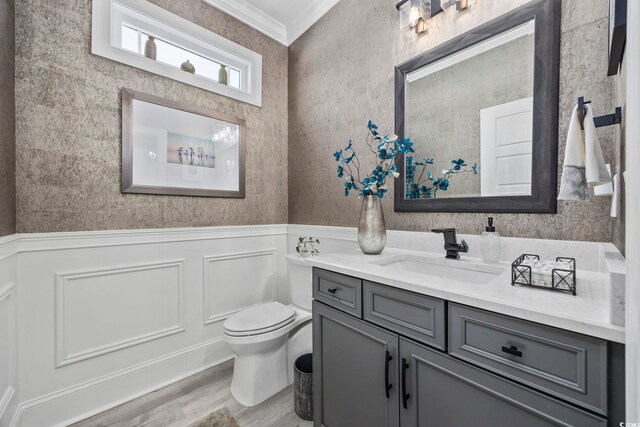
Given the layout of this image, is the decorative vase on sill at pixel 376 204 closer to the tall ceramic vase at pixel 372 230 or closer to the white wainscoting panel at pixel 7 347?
the tall ceramic vase at pixel 372 230

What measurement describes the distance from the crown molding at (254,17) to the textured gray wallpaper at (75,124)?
135 millimetres

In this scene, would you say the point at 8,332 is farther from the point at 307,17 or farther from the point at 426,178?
the point at 307,17

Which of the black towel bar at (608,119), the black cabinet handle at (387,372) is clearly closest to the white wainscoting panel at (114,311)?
the black cabinet handle at (387,372)

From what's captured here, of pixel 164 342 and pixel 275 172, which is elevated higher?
pixel 275 172

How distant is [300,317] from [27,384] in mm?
1463

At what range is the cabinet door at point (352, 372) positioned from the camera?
1.01 meters

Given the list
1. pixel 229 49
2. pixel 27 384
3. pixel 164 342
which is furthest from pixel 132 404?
pixel 229 49

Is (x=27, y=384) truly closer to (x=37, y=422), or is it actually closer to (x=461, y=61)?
(x=37, y=422)

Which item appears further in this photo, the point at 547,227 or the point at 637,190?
the point at 547,227

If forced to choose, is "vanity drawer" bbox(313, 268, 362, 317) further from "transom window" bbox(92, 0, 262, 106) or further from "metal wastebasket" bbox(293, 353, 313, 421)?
"transom window" bbox(92, 0, 262, 106)

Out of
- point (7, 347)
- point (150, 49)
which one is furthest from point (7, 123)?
point (7, 347)

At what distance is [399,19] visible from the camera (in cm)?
168

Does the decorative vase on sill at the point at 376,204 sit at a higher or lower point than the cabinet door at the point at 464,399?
higher

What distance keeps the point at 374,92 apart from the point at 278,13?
1.28 metres
